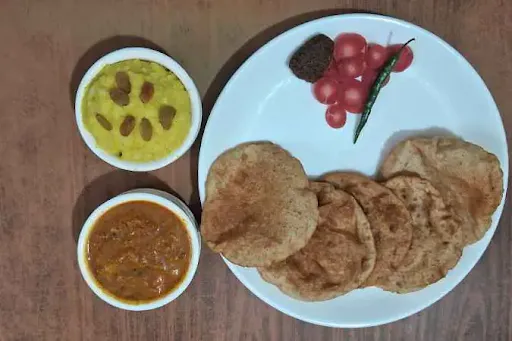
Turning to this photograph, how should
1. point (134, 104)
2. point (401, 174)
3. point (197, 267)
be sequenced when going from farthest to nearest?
1. point (197, 267)
2. point (401, 174)
3. point (134, 104)

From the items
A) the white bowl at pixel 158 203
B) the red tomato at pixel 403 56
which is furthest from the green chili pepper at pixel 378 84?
the white bowl at pixel 158 203

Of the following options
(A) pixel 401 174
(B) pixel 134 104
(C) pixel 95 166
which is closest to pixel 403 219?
(A) pixel 401 174

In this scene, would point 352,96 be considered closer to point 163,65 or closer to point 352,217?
point 352,217

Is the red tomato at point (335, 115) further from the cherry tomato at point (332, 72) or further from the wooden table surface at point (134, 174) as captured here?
the wooden table surface at point (134, 174)

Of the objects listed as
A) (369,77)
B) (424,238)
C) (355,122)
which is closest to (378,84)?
(369,77)

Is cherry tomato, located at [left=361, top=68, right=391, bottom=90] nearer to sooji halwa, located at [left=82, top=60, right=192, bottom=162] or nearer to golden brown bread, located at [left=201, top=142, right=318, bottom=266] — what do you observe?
golden brown bread, located at [left=201, top=142, right=318, bottom=266]

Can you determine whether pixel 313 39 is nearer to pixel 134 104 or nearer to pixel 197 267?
pixel 134 104

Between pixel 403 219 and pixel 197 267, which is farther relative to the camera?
pixel 197 267
